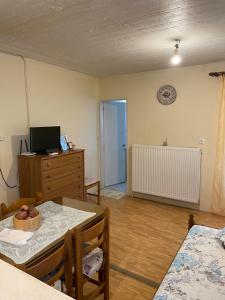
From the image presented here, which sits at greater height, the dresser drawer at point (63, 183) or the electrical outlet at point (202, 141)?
the electrical outlet at point (202, 141)

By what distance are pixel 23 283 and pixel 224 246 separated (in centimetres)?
159

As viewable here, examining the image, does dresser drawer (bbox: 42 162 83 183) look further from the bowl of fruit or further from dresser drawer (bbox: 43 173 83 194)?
the bowl of fruit

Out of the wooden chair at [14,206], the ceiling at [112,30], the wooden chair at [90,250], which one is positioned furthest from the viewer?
the wooden chair at [14,206]

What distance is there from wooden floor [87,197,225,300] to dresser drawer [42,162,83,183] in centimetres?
94

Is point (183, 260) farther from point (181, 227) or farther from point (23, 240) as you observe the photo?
point (181, 227)

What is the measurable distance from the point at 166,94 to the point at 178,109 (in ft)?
1.11

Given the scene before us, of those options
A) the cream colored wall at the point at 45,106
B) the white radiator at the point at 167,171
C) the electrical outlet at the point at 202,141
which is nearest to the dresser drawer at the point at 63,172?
the cream colored wall at the point at 45,106

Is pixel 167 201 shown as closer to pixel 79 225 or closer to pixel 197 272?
pixel 197 272

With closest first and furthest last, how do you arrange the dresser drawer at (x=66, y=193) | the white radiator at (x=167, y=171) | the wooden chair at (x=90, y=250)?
the wooden chair at (x=90, y=250)
the dresser drawer at (x=66, y=193)
the white radiator at (x=167, y=171)

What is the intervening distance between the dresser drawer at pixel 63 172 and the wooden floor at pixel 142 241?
94 cm

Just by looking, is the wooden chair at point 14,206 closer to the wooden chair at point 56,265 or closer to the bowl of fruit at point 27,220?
the bowl of fruit at point 27,220

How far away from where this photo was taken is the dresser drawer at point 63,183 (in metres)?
2.94

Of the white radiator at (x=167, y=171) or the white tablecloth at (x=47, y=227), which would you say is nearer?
the white tablecloth at (x=47, y=227)

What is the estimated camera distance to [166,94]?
3826mm
